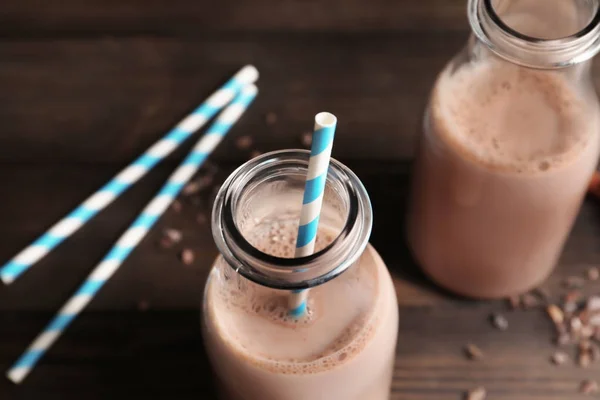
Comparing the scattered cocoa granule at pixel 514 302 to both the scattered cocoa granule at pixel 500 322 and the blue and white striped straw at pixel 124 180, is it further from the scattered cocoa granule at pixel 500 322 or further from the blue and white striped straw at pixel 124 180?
the blue and white striped straw at pixel 124 180

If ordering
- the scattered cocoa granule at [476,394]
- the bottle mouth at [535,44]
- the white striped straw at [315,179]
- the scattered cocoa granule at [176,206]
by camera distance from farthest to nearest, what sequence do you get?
the scattered cocoa granule at [176,206]
the scattered cocoa granule at [476,394]
the bottle mouth at [535,44]
the white striped straw at [315,179]

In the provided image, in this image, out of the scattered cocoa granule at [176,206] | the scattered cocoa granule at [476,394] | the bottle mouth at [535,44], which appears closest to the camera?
the bottle mouth at [535,44]

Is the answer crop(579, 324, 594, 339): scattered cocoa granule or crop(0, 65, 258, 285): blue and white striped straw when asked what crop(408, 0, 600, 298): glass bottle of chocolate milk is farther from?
crop(0, 65, 258, 285): blue and white striped straw

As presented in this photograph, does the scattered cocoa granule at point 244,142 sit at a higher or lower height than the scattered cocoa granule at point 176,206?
higher

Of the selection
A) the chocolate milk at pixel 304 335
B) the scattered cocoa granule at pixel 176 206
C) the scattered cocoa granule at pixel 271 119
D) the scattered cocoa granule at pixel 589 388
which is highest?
the chocolate milk at pixel 304 335

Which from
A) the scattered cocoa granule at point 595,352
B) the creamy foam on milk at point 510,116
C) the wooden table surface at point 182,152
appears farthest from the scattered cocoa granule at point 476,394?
the creamy foam on milk at point 510,116

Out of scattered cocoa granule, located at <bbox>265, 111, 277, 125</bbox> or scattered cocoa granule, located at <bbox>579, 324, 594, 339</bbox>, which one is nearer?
scattered cocoa granule, located at <bbox>579, 324, 594, 339</bbox>

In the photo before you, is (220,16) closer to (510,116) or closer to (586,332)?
(510,116)

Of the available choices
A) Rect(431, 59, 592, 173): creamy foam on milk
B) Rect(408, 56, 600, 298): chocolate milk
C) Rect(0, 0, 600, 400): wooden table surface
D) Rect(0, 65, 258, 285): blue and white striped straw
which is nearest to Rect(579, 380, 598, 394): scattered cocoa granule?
Rect(0, 0, 600, 400): wooden table surface
